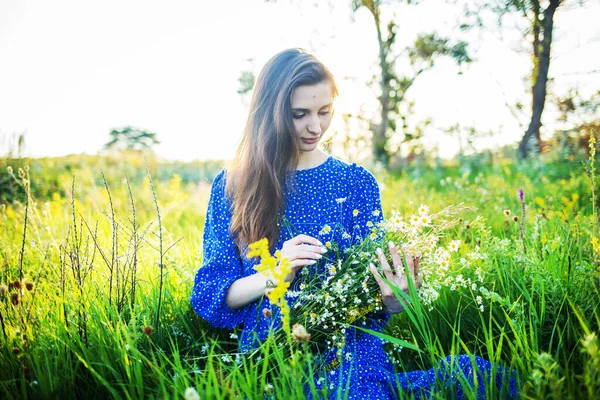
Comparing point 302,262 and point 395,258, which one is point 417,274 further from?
point 302,262

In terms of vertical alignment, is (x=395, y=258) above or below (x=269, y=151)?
below

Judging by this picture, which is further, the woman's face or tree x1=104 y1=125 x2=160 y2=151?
tree x1=104 y1=125 x2=160 y2=151

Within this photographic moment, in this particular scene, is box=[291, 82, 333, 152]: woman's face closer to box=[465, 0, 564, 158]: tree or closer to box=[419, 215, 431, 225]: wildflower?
box=[419, 215, 431, 225]: wildflower

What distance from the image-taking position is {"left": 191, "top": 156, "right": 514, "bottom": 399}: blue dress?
71.0 inches

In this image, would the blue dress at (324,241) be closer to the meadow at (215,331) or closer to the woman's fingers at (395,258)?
the meadow at (215,331)

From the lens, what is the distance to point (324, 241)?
81.4 inches

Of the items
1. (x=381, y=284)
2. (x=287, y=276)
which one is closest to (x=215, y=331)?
(x=287, y=276)

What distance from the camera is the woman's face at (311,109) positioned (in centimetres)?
221

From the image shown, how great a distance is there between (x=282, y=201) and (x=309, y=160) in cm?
33

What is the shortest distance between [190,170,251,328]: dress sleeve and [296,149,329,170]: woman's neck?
513mm

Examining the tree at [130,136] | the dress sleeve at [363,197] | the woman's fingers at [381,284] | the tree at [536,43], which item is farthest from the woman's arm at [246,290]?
the tree at [130,136]

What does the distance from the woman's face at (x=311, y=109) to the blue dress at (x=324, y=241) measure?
24 centimetres

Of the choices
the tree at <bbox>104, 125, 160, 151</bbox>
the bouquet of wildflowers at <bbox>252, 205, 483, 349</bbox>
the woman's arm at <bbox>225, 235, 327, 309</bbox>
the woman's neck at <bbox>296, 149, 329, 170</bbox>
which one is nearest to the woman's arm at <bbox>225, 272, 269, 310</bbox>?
the woman's arm at <bbox>225, 235, 327, 309</bbox>

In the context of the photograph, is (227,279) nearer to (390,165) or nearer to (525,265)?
(525,265)
